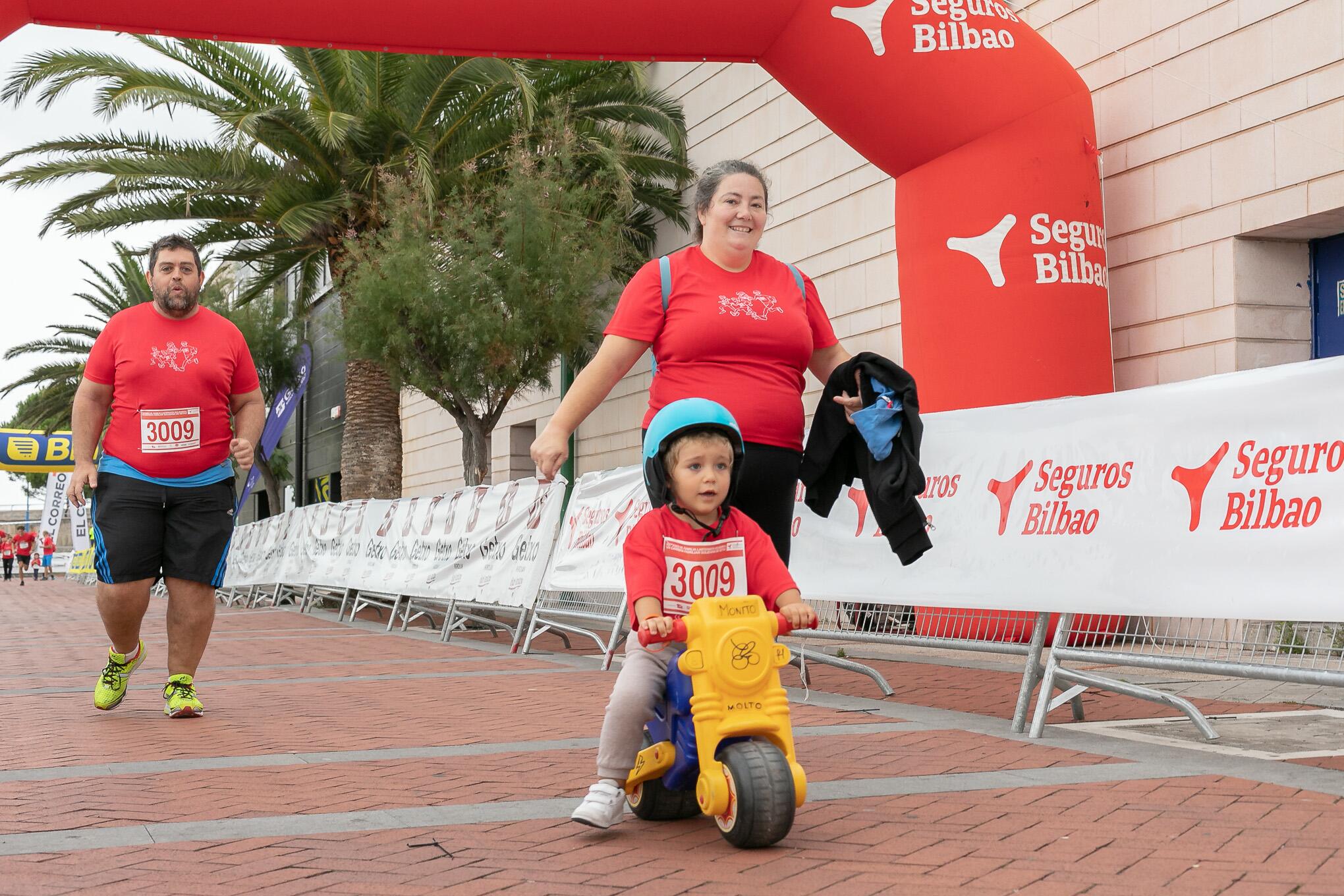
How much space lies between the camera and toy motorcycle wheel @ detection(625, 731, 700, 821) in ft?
12.1

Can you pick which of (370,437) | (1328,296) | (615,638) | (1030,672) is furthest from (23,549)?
(1030,672)

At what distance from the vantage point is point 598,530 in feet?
30.3

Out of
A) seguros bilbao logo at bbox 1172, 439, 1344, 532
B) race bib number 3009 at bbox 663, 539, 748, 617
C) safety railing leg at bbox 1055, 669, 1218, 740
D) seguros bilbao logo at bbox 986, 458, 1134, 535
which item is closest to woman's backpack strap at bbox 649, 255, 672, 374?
race bib number 3009 at bbox 663, 539, 748, 617

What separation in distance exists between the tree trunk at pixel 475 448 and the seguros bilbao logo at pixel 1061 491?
11063 millimetres

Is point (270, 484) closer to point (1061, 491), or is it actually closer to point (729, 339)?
point (1061, 491)

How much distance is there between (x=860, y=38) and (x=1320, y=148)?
2.92 meters

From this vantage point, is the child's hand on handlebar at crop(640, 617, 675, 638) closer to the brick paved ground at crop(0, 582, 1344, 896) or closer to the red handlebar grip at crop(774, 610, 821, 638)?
the red handlebar grip at crop(774, 610, 821, 638)

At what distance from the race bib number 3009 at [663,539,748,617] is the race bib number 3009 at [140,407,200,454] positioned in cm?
329

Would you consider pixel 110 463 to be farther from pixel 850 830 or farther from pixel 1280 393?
pixel 1280 393

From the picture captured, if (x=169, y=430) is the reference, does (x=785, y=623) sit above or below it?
below

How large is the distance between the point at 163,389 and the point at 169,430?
0.19 meters

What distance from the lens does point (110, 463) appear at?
6.01m

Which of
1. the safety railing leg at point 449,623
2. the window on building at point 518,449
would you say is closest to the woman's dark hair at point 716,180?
the safety railing leg at point 449,623

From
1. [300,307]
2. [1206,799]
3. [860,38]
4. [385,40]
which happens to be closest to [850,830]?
[1206,799]
